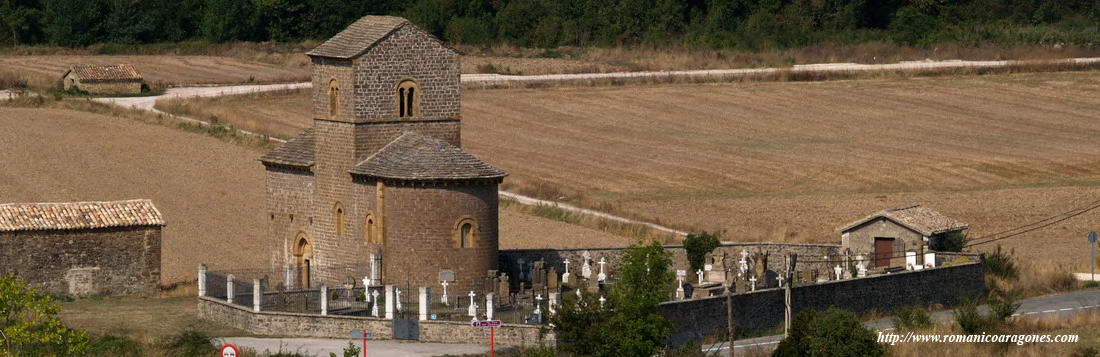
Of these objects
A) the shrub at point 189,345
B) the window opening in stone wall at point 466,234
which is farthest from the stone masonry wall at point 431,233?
the shrub at point 189,345

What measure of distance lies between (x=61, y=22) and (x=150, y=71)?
12.6 m

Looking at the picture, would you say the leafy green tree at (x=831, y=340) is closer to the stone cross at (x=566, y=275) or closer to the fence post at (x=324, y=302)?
the fence post at (x=324, y=302)

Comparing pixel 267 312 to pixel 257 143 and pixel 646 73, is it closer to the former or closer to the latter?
pixel 257 143

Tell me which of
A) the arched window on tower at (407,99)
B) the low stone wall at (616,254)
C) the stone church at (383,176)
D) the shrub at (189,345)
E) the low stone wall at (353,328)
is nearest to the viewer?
the shrub at (189,345)

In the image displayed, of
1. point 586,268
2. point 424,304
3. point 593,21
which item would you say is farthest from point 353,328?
point 593,21

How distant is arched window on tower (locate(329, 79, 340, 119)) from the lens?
58625mm

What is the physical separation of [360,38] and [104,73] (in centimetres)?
4723

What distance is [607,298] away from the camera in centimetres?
4612

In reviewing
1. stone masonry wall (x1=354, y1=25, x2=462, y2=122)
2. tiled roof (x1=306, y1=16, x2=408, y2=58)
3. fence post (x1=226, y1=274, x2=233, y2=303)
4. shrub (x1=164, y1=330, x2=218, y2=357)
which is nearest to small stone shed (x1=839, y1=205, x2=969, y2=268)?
stone masonry wall (x1=354, y1=25, x2=462, y2=122)

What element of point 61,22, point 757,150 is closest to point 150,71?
point 61,22

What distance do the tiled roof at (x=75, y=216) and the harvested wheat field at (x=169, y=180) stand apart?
2.67 meters

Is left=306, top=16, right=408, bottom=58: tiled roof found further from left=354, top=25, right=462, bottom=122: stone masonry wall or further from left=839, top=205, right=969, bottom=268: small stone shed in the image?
left=839, top=205, right=969, bottom=268: small stone shed

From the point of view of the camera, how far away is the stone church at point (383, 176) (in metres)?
55.9

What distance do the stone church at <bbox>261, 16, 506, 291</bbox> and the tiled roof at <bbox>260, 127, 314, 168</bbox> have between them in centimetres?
4
